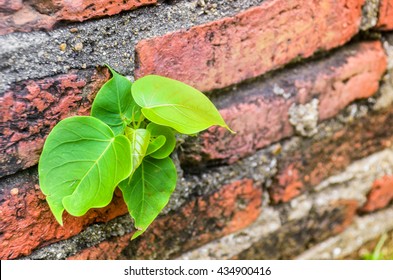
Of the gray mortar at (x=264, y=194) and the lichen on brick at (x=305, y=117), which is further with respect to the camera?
the lichen on brick at (x=305, y=117)

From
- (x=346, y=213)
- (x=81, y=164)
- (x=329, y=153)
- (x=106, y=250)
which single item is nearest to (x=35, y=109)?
(x=81, y=164)

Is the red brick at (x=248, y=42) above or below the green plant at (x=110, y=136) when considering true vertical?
above

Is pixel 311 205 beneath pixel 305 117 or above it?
beneath

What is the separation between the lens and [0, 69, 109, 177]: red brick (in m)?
0.51

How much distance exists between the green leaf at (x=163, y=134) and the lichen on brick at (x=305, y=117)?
21cm

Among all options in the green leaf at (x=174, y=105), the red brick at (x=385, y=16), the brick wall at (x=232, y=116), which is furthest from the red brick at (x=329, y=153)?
the green leaf at (x=174, y=105)

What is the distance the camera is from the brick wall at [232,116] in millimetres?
526

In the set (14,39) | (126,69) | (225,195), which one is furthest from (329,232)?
(14,39)

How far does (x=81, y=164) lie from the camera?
53 cm

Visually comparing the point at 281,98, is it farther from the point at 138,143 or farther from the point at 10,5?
the point at 10,5

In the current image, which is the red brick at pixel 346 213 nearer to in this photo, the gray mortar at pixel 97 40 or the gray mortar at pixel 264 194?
the gray mortar at pixel 264 194

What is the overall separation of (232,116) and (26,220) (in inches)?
10.5

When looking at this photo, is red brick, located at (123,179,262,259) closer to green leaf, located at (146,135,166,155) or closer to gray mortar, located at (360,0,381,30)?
green leaf, located at (146,135,166,155)
